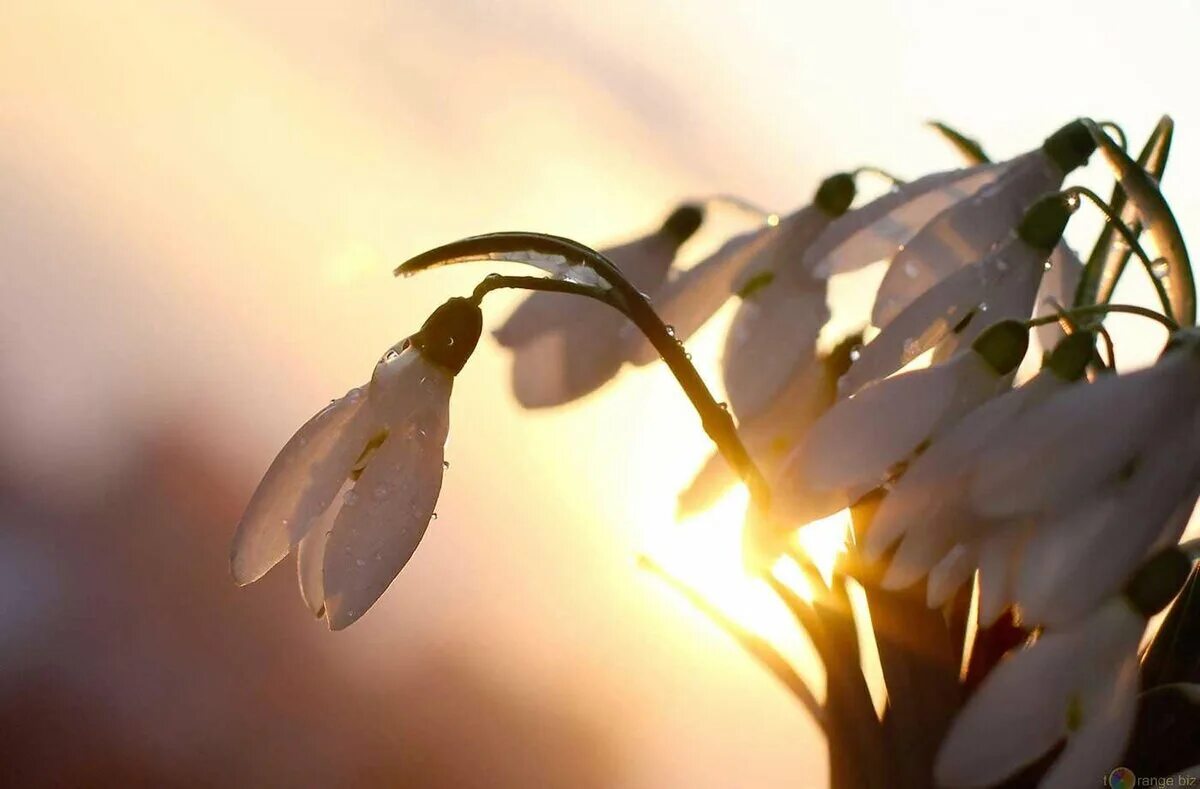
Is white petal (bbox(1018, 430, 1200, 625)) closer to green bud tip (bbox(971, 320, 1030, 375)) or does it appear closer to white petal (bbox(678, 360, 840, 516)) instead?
green bud tip (bbox(971, 320, 1030, 375))

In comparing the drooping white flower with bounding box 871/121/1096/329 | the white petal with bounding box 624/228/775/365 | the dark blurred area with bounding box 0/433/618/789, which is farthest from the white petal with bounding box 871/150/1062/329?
the dark blurred area with bounding box 0/433/618/789

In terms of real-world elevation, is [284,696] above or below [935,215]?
below

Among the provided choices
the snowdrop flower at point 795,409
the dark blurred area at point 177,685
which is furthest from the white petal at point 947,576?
the dark blurred area at point 177,685

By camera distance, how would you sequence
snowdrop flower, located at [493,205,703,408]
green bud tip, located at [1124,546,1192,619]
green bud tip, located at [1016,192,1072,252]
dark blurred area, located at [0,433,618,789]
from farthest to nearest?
dark blurred area, located at [0,433,618,789] < snowdrop flower, located at [493,205,703,408] < green bud tip, located at [1016,192,1072,252] < green bud tip, located at [1124,546,1192,619]

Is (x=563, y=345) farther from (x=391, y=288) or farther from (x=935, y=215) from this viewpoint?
(x=391, y=288)

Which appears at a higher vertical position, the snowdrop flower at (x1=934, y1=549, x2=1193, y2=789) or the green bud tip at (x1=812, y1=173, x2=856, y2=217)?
the green bud tip at (x1=812, y1=173, x2=856, y2=217)

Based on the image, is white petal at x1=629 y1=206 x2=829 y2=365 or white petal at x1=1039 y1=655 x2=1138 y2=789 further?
white petal at x1=629 y1=206 x2=829 y2=365

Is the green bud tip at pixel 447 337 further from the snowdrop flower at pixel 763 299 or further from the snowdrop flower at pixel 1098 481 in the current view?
the snowdrop flower at pixel 1098 481

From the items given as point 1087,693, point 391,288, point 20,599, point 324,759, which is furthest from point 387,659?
point 1087,693
